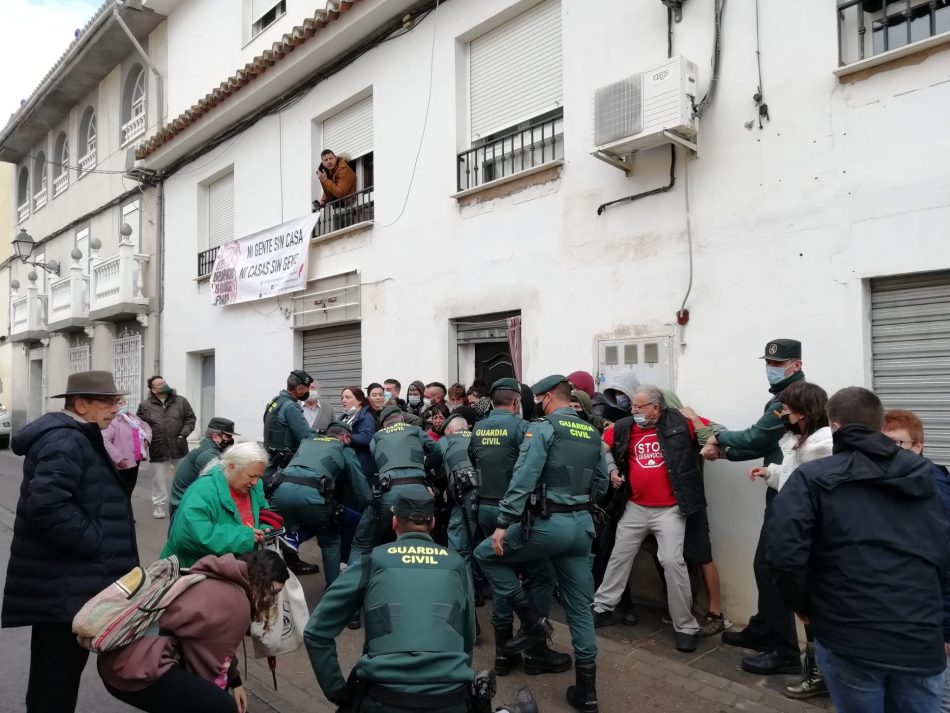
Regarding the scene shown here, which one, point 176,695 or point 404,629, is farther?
point 176,695

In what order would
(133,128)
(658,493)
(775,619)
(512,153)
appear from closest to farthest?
(775,619)
(658,493)
(512,153)
(133,128)

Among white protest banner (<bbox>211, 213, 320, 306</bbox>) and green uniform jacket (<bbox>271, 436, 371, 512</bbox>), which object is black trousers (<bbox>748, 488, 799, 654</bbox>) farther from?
white protest banner (<bbox>211, 213, 320, 306</bbox>)

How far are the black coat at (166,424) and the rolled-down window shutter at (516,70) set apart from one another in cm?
565

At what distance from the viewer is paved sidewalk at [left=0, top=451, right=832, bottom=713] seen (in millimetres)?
3939

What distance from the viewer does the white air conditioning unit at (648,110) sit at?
5.10 metres

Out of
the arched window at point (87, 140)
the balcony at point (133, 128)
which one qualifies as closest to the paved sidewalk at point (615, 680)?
the balcony at point (133, 128)

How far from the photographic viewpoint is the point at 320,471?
17.1 ft

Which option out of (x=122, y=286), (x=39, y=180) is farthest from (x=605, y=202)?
(x=39, y=180)

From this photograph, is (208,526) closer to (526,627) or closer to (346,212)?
(526,627)

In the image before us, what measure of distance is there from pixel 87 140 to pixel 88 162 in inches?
30.7

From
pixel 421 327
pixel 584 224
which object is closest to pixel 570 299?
pixel 584 224

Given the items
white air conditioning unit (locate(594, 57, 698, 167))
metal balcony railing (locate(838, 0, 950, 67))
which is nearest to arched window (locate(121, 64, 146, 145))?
white air conditioning unit (locate(594, 57, 698, 167))

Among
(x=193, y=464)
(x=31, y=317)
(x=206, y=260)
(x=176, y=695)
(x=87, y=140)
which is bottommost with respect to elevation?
(x=176, y=695)

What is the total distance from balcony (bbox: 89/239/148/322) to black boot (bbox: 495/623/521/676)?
11.4 metres
